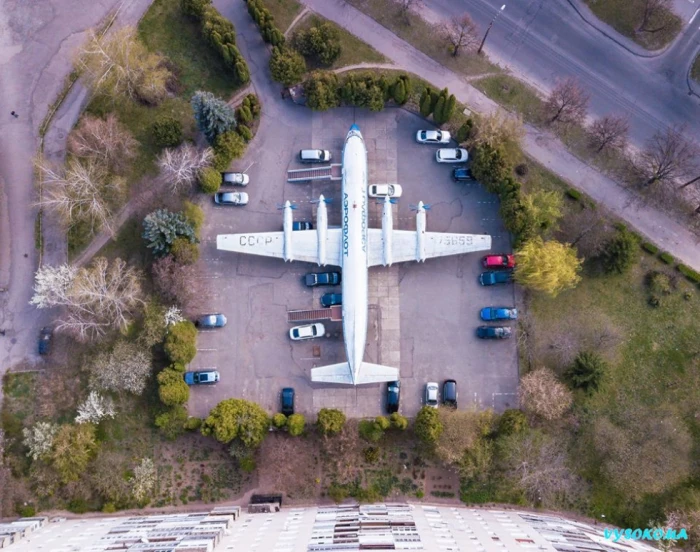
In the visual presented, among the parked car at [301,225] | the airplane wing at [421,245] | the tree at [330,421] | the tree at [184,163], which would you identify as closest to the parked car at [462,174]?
the airplane wing at [421,245]

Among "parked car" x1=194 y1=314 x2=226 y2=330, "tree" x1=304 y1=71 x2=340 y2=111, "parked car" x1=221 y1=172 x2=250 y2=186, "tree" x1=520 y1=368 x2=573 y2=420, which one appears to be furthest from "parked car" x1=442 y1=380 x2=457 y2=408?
"tree" x1=304 y1=71 x2=340 y2=111

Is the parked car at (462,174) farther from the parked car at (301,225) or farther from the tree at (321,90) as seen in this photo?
the parked car at (301,225)

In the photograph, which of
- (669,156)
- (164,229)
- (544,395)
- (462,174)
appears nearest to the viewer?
(544,395)

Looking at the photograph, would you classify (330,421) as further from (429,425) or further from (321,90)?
(321,90)

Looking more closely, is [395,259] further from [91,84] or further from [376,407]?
[91,84]

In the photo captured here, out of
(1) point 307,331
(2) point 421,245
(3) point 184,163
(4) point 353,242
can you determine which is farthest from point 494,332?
(3) point 184,163

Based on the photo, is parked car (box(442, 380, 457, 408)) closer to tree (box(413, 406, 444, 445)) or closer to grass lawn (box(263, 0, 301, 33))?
tree (box(413, 406, 444, 445))

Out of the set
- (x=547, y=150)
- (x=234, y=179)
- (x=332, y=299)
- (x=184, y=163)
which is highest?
(x=547, y=150)
